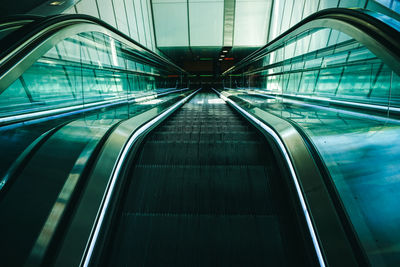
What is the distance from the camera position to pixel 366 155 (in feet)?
6.29

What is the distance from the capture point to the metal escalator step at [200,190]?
1970mm

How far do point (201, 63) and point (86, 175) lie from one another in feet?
98.0

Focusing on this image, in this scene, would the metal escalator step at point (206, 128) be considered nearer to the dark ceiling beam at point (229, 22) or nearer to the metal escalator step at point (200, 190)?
the metal escalator step at point (200, 190)

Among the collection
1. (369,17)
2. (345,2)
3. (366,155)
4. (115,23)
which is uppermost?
(115,23)

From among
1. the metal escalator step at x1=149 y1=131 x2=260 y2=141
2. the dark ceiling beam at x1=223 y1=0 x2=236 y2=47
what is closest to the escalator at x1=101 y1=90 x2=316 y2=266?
the metal escalator step at x1=149 y1=131 x2=260 y2=141

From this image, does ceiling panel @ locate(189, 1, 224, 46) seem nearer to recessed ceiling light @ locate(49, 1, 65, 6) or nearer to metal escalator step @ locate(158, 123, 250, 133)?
recessed ceiling light @ locate(49, 1, 65, 6)

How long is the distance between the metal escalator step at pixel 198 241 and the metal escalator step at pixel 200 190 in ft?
0.32

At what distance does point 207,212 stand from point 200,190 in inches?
9.8

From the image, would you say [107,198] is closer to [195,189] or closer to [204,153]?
[195,189]

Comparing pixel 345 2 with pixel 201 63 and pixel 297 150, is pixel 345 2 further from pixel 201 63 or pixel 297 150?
pixel 201 63

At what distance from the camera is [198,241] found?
1720mm

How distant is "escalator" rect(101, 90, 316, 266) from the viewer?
1.64 m

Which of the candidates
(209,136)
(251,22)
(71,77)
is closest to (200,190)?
(209,136)

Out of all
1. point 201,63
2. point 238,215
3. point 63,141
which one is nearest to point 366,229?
point 238,215
